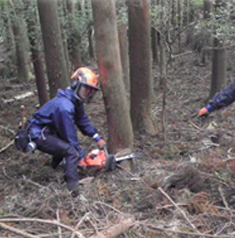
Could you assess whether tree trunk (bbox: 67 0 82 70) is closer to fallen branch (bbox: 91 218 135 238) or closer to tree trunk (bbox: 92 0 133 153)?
tree trunk (bbox: 92 0 133 153)

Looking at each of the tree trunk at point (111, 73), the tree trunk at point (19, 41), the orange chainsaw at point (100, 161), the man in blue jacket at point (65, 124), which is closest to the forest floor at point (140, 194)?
the orange chainsaw at point (100, 161)

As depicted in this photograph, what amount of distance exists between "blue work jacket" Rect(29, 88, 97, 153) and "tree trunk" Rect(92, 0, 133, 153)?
556 millimetres

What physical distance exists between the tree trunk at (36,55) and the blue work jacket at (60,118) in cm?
648

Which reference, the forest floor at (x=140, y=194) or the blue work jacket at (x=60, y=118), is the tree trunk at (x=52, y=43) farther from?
the blue work jacket at (x=60, y=118)

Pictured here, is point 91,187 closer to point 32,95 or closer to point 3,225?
point 3,225

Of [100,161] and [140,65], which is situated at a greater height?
[140,65]

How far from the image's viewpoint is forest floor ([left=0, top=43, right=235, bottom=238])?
4.34 meters

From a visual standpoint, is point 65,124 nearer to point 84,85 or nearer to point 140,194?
point 84,85

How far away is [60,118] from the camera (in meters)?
5.55

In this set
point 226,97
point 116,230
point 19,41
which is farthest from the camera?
point 19,41

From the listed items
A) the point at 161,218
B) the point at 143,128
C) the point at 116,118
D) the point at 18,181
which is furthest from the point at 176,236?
the point at 143,128

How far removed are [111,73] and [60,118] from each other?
1.09 m

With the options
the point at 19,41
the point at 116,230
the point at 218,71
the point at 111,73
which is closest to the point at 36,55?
the point at 218,71

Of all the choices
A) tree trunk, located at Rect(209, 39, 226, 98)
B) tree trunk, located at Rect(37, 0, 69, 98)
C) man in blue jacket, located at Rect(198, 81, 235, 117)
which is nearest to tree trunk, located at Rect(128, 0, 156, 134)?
tree trunk, located at Rect(37, 0, 69, 98)
